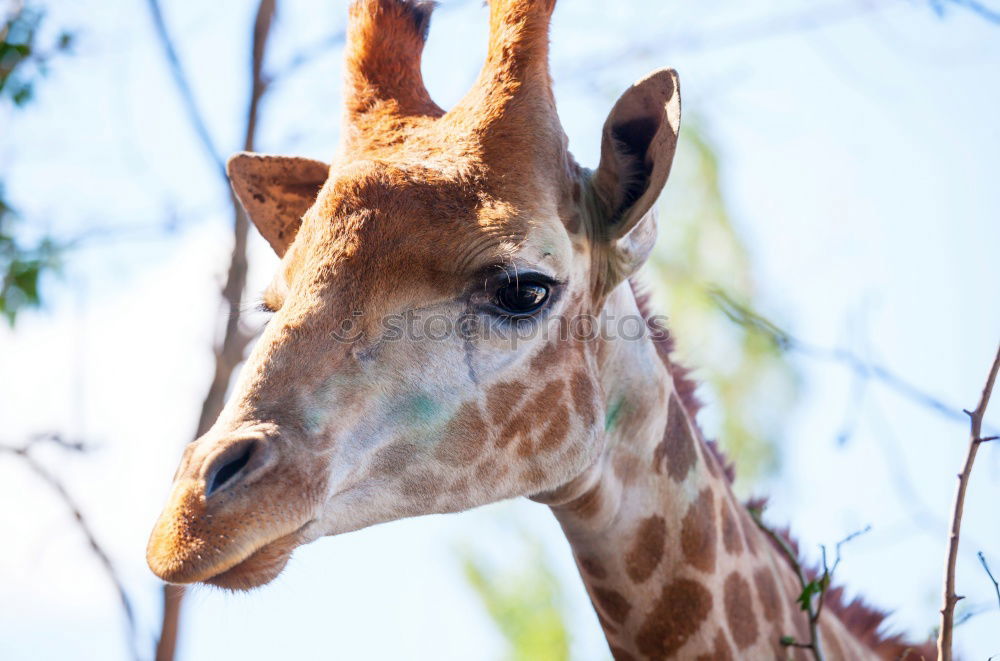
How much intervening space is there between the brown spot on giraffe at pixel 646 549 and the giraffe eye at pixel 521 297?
898 mm

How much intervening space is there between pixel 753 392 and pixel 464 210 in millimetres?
10011

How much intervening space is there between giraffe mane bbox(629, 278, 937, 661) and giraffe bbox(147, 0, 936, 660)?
0.04 meters

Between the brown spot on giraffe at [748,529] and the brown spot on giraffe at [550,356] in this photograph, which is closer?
the brown spot on giraffe at [550,356]

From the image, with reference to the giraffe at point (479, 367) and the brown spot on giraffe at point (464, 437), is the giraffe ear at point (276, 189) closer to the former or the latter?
the giraffe at point (479, 367)

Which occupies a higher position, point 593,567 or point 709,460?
point 709,460

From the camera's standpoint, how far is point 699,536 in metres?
3.19

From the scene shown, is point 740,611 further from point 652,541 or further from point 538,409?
point 538,409

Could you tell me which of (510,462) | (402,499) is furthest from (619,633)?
(402,499)

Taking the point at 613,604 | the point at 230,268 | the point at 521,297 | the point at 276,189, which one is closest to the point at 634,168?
the point at 521,297

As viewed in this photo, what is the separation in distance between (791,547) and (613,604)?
967mm

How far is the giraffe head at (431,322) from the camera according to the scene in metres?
2.24

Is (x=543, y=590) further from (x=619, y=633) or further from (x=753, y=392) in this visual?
(x=619, y=633)

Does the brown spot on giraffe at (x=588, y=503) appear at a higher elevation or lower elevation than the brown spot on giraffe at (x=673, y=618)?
higher

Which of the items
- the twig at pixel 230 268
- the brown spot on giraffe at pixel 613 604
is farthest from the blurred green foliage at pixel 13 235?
the brown spot on giraffe at pixel 613 604
